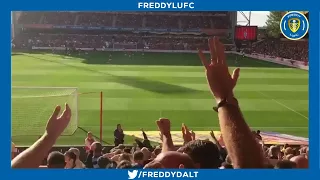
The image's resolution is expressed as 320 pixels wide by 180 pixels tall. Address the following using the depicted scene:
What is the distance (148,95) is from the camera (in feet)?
55.9

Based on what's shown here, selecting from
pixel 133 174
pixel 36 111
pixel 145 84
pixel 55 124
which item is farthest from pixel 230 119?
pixel 145 84

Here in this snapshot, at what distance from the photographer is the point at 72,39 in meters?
12.4

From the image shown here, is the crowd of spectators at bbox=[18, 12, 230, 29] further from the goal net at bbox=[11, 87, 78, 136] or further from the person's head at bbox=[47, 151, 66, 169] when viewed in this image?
the goal net at bbox=[11, 87, 78, 136]

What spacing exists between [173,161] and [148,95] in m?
14.8

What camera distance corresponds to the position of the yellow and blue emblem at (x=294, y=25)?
3409mm

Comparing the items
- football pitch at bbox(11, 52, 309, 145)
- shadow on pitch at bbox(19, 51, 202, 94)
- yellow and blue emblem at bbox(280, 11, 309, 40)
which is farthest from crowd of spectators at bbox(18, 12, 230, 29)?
shadow on pitch at bbox(19, 51, 202, 94)

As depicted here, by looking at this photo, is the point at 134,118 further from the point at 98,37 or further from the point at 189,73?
the point at 189,73

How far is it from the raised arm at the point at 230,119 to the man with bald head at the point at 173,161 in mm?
233

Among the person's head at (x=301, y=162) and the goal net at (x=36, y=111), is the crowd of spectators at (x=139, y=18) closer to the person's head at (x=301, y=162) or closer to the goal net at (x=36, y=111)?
the person's head at (x=301, y=162)

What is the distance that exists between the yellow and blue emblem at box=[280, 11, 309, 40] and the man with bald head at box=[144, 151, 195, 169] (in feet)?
5.41

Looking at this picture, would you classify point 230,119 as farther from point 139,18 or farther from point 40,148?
point 139,18

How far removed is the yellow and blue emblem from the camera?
3.41 metres

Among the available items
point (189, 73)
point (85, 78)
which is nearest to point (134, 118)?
point (85, 78)

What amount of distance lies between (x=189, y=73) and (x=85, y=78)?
Result: 5.01 metres
